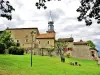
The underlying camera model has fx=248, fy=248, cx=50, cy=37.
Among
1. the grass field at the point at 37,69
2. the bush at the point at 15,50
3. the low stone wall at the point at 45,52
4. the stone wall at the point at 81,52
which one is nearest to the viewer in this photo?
the grass field at the point at 37,69

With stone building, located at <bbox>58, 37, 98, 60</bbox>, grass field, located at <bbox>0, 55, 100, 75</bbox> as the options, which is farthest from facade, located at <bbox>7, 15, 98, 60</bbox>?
grass field, located at <bbox>0, 55, 100, 75</bbox>

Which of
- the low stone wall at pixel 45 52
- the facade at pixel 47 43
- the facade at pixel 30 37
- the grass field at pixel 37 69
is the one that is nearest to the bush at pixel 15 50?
the low stone wall at pixel 45 52

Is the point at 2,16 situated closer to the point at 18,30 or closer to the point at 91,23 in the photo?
the point at 91,23

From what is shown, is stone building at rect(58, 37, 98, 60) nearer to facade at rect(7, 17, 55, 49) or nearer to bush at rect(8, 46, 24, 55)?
facade at rect(7, 17, 55, 49)

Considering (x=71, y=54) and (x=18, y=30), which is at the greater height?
(x=18, y=30)

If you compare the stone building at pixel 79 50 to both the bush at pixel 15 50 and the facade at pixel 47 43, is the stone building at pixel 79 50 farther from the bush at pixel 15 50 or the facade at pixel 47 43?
the bush at pixel 15 50

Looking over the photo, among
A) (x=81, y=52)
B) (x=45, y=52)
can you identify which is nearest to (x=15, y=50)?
(x=45, y=52)

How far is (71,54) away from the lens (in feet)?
252

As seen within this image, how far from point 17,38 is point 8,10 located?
2722 inches

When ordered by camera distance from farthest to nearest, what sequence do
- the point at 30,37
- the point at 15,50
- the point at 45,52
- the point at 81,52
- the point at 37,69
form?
1. the point at 30,37
2. the point at 81,52
3. the point at 45,52
4. the point at 15,50
5. the point at 37,69

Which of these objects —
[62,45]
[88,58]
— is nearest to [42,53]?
[62,45]

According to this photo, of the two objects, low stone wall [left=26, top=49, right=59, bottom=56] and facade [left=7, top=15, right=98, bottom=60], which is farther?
facade [left=7, top=15, right=98, bottom=60]

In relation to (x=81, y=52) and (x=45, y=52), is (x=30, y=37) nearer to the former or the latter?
(x=45, y=52)

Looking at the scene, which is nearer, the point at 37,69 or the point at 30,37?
the point at 37,69
